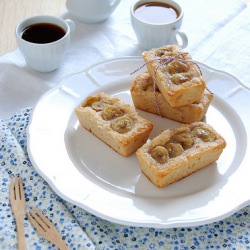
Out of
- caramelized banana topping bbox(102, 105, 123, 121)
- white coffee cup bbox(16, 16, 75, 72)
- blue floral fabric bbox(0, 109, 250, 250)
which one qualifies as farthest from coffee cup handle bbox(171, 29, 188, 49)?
blue floral fabric bbox(0, 109, 250, 250)

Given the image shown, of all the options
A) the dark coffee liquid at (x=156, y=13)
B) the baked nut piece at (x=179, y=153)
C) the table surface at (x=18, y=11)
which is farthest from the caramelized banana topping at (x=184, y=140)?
the table surface at (x=18, y=11)

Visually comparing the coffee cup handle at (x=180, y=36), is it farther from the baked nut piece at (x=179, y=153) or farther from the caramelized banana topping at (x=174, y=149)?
the caramelized banana topping at (x=174, y=149)

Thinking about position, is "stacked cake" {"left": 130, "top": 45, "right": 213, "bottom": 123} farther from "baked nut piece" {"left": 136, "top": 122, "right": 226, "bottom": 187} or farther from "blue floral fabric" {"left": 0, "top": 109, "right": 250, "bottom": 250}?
"blue floral fabric" {"left": 0, "top": 109, "right": 250, "bottom": 250}

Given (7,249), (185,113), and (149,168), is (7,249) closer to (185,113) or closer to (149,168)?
(149,168)

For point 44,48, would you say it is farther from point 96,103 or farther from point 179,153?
point 179,153

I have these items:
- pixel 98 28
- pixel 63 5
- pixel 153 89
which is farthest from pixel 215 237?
pixel 63 5

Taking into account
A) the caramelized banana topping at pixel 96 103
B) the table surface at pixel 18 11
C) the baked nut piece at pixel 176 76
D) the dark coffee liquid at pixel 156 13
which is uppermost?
the baked nut piece at pixel 176 76

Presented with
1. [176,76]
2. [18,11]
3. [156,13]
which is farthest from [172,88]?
[18,11]

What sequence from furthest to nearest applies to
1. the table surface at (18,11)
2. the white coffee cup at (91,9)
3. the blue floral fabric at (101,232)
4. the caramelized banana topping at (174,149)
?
1. the table surface at (18,11)
2. the white coffee cup at (91,9)
3. the caramelized banana topping at (174,149)
4. the blue floral fabric at (101,232)
